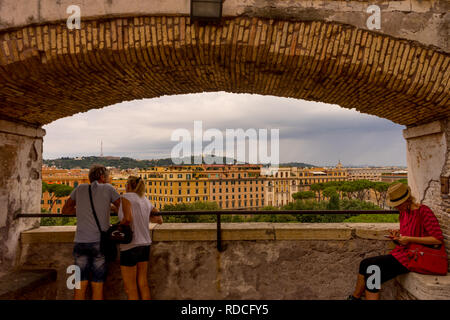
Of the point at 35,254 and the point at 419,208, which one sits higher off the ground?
the point at 419,208

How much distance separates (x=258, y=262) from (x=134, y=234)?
5.34 feet

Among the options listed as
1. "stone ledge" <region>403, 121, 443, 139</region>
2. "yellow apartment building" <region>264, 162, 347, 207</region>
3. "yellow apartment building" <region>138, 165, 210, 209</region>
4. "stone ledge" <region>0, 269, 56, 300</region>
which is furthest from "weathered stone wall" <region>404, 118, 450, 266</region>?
"yellow apartment building" <region>264, 162, 347, 207</region>

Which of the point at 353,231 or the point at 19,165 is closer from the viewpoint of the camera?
the point at 353,231

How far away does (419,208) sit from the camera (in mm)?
3047

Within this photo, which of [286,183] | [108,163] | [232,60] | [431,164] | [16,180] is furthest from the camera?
[286,183]

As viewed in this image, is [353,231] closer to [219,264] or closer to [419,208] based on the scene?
[419,208]

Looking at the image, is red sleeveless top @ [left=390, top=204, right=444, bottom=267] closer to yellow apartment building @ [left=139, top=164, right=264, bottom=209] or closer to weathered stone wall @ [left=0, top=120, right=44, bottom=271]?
weathered stone wall @ [left=0, top=120, right=44, bottom=271]

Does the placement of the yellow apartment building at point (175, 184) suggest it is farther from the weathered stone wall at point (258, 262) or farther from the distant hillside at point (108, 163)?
the weathered stone wall at point (258, 262)

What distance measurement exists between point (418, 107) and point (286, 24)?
5.97 feet

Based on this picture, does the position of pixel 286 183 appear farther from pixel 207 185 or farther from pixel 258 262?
pixel 258 262

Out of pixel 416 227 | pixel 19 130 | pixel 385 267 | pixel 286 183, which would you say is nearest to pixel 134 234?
pixel 19 130

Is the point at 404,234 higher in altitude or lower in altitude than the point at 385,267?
higher

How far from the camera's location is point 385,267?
3.09 metres
